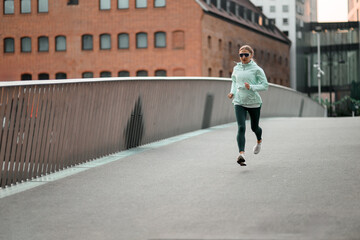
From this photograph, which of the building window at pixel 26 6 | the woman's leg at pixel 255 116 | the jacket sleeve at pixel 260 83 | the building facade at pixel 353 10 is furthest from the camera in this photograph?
the building facade at pixel 353 10

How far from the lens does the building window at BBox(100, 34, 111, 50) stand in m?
57.3

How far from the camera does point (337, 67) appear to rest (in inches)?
3521

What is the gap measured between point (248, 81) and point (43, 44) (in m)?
51.1

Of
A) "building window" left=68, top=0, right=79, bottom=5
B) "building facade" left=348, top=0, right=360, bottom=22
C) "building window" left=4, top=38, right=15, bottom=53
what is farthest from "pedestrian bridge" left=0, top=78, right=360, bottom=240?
"building facade" left=348, top=0, right=360, bottom=22

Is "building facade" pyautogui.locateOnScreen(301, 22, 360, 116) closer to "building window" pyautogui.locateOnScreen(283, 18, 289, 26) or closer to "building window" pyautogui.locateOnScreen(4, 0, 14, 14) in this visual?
"building window" pyautogui.locateOnScreen(283, 18, 289, 26)

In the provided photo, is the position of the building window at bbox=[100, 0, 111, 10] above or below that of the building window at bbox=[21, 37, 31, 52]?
above

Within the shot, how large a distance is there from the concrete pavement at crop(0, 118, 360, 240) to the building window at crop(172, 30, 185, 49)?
45.2 meters

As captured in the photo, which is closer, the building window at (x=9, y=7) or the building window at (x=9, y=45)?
the building window at (x=9, y=7)

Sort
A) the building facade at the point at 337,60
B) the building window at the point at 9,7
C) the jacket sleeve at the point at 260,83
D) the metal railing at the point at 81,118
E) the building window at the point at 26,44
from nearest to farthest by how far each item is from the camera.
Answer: the metal railing at the point at 81,118, the jacket sleeve at the point at 260,83, the building window at the point at 26,44, the building window at the point at 9,7, the building facade at the point at 337,60

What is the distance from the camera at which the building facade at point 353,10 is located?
85.7m

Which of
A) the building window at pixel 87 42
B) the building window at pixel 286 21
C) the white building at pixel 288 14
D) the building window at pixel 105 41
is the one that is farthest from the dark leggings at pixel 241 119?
the building window at pixel 286 21

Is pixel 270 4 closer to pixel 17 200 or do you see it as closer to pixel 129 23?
pixel 129 23

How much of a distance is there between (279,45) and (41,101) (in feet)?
236

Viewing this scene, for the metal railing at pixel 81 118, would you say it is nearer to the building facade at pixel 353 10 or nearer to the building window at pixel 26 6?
the building window at pixel 26 6
